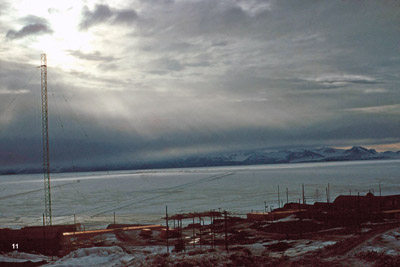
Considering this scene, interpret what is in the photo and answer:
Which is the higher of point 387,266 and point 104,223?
point 387,266

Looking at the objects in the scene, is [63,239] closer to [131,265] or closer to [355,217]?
[131,265]

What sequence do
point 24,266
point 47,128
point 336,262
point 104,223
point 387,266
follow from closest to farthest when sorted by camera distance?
point 387,266 < point 336,262 < point 24,266 < point 47,128 < point 104,223

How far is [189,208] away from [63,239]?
33.8m

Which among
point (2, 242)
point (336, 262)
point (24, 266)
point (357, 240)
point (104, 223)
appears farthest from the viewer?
point (104, 223)

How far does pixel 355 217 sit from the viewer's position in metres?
36.1

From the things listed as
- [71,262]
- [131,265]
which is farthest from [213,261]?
[71,262]

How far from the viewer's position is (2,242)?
104 ft

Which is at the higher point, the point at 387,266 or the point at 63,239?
the point at 387,266

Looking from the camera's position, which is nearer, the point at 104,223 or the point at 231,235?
the point at 231,235

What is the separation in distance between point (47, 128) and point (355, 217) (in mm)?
34406

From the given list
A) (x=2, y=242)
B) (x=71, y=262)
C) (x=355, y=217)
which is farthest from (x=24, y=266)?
(x=355, y=217)

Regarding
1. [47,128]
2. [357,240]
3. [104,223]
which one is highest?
[47,128]

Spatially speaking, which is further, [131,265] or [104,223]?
[104,223]

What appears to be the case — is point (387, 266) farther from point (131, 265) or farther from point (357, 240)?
point (131, 265)
